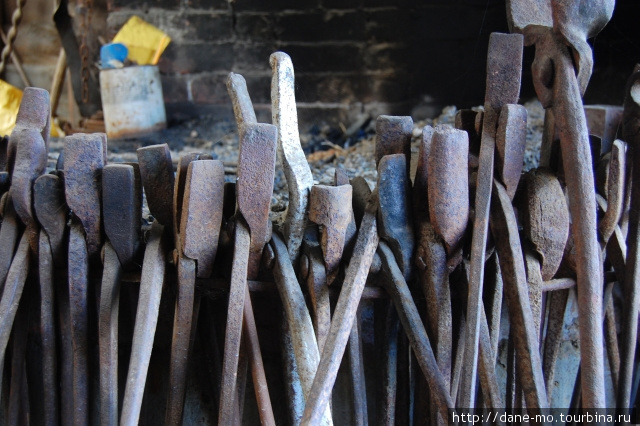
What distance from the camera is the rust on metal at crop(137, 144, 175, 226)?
3.27ft

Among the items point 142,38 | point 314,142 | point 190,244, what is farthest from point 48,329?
point 142,38

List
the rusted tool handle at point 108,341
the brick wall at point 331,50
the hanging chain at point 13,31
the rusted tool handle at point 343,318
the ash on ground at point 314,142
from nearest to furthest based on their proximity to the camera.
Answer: the rusted tool handle at point 343,318
the rusted tool handle at point 108,341
the ash on ground at point 314,142
the brick wall at point 331,50
the hanging chain at point 13,31

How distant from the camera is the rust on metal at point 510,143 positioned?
945mm

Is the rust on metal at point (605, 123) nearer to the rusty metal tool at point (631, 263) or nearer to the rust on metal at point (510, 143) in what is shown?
the rusty metal tool at point (631, 263)

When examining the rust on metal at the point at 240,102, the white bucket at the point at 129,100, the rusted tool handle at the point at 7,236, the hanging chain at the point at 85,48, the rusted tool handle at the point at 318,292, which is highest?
the hanging chain at the point at 85,48

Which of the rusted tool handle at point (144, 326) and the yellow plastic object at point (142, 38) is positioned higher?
the yellow plastic object at point (142, 38)

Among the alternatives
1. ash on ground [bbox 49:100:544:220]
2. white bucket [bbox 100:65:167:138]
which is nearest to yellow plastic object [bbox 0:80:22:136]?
ash on ground [bbox 49:100:544:220]

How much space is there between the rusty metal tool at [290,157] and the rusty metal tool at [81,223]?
30 centimetres

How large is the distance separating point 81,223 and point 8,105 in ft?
6.19

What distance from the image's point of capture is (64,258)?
1.03 meters

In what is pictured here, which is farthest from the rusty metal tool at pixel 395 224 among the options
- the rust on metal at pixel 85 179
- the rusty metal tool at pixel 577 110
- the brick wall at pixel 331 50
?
the brick wall at pixel 331 50

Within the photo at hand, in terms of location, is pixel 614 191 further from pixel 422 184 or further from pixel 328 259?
pixel 328 259

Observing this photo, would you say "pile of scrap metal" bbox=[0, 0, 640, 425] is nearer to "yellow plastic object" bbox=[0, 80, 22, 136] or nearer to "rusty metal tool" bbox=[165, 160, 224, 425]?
"rusty metal tool" bbox=[165, 160, 224, 425]

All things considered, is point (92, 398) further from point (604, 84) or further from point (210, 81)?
point (604, 84)
